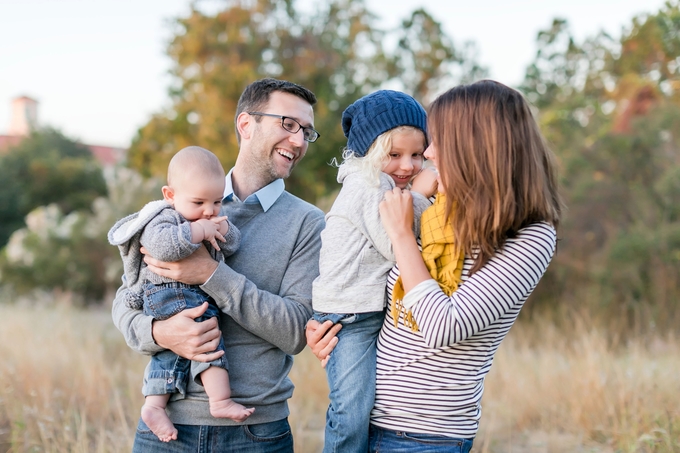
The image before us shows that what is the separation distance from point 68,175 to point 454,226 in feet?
77.2

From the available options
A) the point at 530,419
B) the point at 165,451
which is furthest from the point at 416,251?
the point at 530,419

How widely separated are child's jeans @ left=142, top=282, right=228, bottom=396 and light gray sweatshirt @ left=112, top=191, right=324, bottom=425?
0.18 ft

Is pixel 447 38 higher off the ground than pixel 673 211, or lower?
higher

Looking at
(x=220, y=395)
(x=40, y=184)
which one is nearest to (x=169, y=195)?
(x=220, y=395)

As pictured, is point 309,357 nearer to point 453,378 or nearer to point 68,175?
point 453,378

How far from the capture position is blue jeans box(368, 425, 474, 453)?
2014 millimetres

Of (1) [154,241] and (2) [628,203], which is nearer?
(1) [154,241]

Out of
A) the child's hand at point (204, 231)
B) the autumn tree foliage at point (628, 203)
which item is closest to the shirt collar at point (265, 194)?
the child's hand at point (204, 231)

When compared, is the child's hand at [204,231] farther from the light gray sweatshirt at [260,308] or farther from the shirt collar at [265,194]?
the shirt collar at [265,194]

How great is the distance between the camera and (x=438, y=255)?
204 centimetres

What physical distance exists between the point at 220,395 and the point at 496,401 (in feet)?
12.6

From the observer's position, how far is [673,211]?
330 inches

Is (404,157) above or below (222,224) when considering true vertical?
above

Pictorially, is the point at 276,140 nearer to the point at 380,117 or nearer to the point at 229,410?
the point at 380,117
